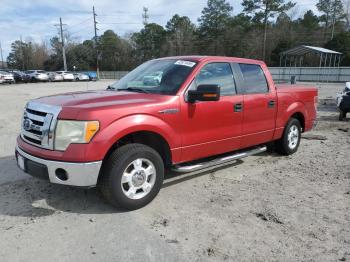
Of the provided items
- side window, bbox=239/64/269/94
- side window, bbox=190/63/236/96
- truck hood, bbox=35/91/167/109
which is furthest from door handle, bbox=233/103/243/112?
truck hood, bbox=35/91/167/109

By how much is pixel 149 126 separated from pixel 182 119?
1.81ft

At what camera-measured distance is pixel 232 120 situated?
16.9ft

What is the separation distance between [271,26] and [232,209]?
62.8 metres

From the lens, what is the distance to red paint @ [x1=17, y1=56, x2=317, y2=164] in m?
3.75

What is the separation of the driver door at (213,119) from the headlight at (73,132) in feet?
4.19

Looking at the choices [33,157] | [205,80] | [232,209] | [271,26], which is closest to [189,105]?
[205,80]

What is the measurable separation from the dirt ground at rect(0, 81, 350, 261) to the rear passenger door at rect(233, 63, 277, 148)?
0.61m

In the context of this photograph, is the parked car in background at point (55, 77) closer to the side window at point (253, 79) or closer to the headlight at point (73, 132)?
the side window at point (253, 79)

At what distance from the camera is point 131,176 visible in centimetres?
407

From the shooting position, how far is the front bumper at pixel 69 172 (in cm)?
369

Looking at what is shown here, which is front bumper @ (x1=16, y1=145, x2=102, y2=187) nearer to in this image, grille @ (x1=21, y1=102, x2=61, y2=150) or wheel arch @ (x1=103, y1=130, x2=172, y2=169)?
grille @ (x1=21, y1=102, x2=61, y2=150)

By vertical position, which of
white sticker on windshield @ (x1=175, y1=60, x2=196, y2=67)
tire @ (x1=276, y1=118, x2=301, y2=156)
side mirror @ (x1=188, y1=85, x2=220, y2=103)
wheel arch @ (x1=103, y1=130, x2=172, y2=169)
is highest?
white sticker on windshield @ (x1=175, y1=60, x2=196, y2=67)

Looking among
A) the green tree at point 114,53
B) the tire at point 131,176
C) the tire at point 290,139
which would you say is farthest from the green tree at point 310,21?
the tire at point 131,176

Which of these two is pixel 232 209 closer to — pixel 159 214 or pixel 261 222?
pixel 261 222
